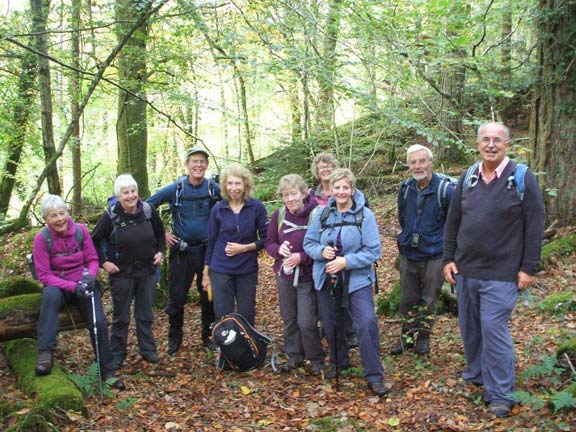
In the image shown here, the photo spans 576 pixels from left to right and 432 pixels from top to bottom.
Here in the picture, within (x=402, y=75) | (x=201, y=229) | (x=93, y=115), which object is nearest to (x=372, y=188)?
(x=402, y=75)

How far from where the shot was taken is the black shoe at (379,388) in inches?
175

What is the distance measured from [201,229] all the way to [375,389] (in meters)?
2.64

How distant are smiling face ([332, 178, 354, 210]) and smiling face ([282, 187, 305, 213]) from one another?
50 cm

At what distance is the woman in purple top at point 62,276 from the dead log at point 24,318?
0.44 ft

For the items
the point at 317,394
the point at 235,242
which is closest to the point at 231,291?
the point at 235,242

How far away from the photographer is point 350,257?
4441 mm

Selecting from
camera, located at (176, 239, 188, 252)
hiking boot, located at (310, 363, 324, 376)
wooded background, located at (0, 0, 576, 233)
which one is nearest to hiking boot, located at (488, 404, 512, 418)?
hiking boot, located at (310, 363, 324, 376)

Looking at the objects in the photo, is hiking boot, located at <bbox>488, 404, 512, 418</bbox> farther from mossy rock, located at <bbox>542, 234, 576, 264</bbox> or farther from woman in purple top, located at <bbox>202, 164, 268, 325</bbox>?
mossy rock, located at <bbox>542, 234, 576, 264</bbox>

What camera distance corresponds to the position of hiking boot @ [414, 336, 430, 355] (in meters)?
5.20

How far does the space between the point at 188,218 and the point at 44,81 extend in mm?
3431

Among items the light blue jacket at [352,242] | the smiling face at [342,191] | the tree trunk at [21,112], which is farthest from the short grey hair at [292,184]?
the tree trunk at [21,112]

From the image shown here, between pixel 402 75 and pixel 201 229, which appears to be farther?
pixel 402 75

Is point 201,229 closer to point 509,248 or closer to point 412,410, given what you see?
point 412,410

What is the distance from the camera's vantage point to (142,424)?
4.18m
